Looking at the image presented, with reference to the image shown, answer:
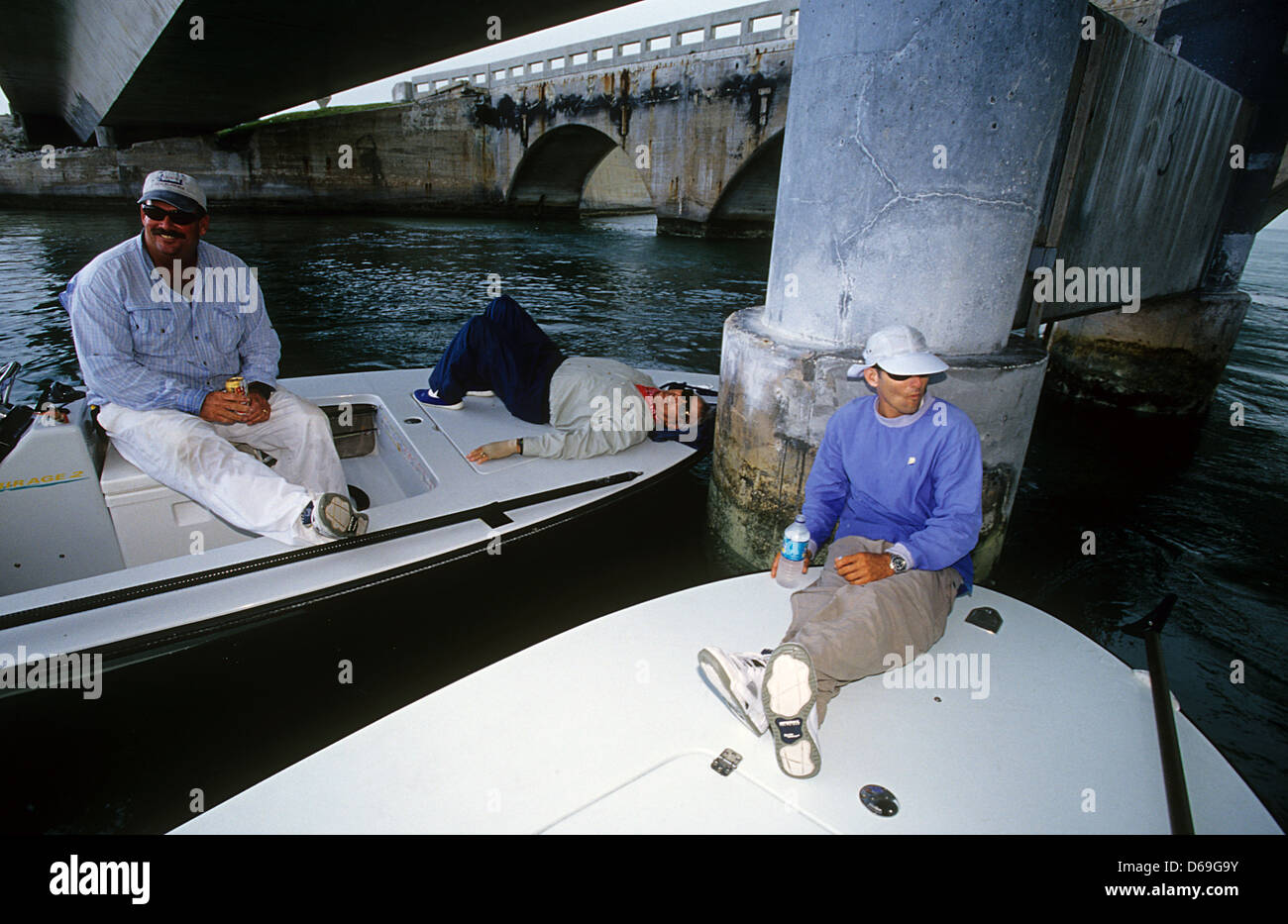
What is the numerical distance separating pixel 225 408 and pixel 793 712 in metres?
3.30

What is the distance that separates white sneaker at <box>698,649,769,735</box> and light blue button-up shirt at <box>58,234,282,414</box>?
309 cm

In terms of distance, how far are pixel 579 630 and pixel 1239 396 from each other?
36.1 ft

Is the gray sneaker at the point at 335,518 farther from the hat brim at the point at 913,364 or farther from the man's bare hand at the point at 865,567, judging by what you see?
the hat brim at the point at 913,364

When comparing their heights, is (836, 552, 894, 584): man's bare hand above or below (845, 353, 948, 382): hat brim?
below

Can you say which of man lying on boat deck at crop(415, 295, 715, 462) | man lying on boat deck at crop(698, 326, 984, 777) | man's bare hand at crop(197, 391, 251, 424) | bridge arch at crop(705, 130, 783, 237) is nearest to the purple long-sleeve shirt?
man lying on boat deck at crop(698, 326, 984, 777)

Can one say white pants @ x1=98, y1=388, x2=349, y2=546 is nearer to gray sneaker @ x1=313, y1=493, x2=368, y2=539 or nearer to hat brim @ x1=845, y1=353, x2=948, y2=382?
gray sneaker @ x1=313, y1=493, x2=368, y2=539

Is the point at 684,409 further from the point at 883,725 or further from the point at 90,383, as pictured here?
the point at 90,383

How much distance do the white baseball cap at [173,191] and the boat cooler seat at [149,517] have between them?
4.42ft

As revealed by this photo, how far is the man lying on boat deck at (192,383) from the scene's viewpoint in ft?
10.7

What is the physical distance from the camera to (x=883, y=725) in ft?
7.19

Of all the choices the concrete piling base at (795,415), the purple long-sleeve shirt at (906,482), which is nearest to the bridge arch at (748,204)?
the concrete piling base at (795,415)

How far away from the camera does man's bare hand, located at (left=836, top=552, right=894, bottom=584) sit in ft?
8.37

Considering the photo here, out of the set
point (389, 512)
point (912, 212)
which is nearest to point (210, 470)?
point (389, 512)

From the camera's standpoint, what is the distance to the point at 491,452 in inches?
167
